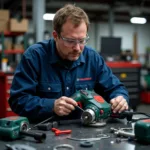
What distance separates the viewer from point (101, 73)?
5.35 ft

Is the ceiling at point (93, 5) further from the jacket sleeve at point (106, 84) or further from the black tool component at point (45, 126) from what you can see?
the black tool component at point (45, 126)

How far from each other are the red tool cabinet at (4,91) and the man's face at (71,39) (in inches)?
95.4

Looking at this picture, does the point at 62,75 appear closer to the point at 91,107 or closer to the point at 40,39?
the point at 91,107

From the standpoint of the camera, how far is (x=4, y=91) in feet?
12.4

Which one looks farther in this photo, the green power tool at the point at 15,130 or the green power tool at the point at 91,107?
the green power tool at the point at 91,107

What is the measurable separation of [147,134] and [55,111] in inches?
17.8

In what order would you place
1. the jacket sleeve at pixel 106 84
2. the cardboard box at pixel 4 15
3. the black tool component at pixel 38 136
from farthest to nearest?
the cardboard box at pixel 4 15 → the jacket sleeve at pixel 106 84 → the black tool component at pixel 38 136

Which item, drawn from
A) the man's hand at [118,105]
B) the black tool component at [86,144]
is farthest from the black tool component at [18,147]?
the man's hand at [118,105]

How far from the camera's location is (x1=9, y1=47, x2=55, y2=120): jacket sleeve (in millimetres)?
1348

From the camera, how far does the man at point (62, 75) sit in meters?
1.34

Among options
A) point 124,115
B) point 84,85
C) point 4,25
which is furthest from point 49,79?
point 4,25

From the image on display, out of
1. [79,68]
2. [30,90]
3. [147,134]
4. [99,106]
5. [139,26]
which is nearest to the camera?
[147,134]

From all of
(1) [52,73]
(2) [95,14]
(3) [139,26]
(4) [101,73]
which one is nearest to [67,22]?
(1) [52,73]

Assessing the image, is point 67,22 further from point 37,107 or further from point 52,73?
point 37,107
